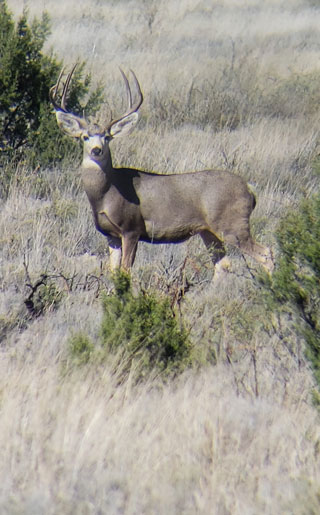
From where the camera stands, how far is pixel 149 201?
24.5 ft

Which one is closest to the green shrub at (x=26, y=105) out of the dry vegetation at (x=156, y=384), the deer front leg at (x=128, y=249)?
the dry vegetation at (x=156, y=384)

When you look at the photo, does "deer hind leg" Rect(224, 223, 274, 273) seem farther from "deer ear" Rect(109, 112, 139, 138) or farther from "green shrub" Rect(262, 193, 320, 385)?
"green shrub" Rect(262, 193, 320, 385)

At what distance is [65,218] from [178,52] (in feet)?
40.0

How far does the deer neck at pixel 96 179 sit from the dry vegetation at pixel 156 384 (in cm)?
61

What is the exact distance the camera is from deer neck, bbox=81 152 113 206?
24.3ft

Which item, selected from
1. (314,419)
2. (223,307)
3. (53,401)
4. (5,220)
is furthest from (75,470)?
(5,220)

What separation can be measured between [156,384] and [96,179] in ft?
10.3

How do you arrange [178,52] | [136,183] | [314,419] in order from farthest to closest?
[178,52] < [136,183] < [314,419]

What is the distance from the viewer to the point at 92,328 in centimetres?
564

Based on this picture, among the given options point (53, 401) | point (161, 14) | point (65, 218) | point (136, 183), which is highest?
point (53, 401)

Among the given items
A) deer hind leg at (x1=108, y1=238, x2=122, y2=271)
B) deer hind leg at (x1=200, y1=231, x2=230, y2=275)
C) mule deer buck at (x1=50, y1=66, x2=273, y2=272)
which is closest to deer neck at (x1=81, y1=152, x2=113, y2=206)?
mule deer buck at (x1=50, y1=66, x2=273, y2=272)

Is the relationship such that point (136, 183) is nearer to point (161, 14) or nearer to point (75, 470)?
point (75, 470)

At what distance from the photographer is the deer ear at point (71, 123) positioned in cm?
725

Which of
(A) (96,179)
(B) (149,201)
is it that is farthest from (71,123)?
(B) (149,201)
